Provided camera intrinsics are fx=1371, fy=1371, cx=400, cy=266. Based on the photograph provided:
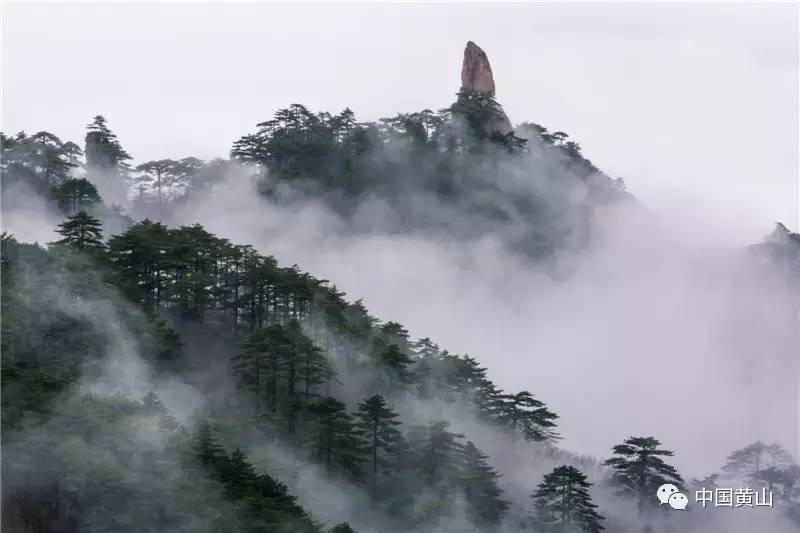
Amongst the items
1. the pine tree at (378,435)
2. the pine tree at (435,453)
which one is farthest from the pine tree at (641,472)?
the pine tree at (378,435)

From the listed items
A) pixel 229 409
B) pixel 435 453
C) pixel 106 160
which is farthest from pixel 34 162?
pixel 435 453

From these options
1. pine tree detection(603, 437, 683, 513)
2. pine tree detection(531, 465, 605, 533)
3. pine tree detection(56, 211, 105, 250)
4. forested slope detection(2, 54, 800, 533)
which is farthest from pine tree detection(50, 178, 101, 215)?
pine tree detection(603, 437, 683, 513)

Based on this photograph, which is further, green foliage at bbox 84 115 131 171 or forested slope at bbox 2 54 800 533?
green foliage at bbox 84 115 131 171

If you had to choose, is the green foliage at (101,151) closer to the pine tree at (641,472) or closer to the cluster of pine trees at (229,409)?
the cluster of pine trees at (229,409)

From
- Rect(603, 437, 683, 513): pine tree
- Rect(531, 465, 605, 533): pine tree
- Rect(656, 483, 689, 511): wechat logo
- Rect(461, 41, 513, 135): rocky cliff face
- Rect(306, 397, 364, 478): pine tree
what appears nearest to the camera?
Rect(306, 397, 364, 478): pine tree

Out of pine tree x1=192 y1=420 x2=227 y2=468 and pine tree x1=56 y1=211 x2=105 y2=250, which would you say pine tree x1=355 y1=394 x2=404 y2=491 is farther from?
pine tree x1=56 y1=211 x2=105 y2=250

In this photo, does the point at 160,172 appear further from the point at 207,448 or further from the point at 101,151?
the point at 207,448

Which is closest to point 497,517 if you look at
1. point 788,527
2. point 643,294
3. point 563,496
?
point 563,496
